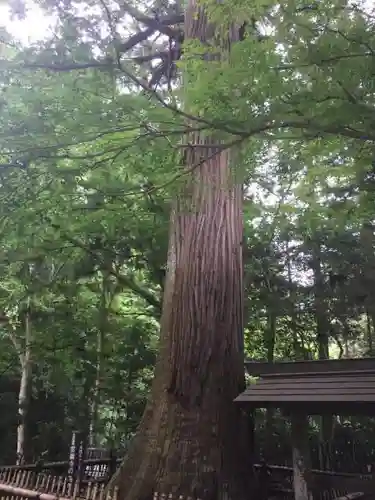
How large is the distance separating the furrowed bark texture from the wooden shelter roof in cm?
50

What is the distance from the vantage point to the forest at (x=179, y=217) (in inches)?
111

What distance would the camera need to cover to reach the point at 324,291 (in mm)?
9508

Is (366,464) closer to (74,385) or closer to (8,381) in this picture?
(74,385)

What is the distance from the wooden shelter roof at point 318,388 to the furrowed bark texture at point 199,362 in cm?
50

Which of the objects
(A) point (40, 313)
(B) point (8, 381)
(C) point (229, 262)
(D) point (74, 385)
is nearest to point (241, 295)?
(C) point (229, 262)

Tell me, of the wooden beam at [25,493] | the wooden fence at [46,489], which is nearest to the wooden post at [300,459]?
the wooden fence at [46,489]

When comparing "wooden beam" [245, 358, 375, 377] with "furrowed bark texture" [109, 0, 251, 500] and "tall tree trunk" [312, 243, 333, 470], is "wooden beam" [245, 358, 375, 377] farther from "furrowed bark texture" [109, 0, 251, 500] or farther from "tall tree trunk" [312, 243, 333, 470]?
"tall tree trunk" [312, 243, 333, 470]

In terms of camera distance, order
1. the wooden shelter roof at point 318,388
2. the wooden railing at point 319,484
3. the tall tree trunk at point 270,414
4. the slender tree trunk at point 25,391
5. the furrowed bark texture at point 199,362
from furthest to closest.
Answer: the tall tree trunk at point 270,414 < the slender tree trunk at point 25,391 < the furrowed bark texture at point 199,362 < the wooden railing at point 319,484 < the wooden shelter roof at point 318,388

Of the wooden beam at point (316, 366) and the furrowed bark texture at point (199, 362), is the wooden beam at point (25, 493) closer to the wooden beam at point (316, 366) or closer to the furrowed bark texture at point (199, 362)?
the furrowed bark texture at point (199, 362)

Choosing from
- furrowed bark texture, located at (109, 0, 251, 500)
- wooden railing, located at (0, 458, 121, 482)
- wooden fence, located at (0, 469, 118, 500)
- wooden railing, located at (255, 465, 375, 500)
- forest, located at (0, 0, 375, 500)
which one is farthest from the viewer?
wooden railing, located at (0, 458, 121, 482)

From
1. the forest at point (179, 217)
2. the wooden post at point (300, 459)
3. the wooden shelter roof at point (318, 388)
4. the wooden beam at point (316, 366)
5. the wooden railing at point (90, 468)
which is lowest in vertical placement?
the wooden railing at point (90, 468)

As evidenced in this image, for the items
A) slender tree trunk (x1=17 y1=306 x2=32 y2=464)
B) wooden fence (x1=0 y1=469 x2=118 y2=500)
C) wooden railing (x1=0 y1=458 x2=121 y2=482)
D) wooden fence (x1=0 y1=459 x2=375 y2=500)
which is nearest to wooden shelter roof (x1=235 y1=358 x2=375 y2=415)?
wooden fence (x1=0 y1=459 x2=375 y2=500)

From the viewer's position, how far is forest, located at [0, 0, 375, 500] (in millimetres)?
2826

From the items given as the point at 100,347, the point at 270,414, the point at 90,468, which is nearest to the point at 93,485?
the point at 90,468
